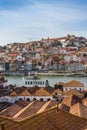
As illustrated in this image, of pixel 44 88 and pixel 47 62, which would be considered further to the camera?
pixel 47 62

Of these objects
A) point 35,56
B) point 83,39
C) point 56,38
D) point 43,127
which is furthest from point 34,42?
point 43,127

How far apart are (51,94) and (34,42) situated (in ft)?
335

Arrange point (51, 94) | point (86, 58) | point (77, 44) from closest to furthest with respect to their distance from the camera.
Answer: point (51, 94) → point (86, 58) → point (77, 44)

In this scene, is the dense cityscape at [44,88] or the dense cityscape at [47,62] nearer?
the dense cityscape at [44,88]

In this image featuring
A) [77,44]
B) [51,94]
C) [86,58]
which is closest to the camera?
[51,94]

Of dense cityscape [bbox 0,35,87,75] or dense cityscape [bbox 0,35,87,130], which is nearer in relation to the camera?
dense cityscape [bbox 0,35,87,130]

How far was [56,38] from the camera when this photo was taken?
130 meters

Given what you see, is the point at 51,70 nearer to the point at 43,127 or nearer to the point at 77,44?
the point at 77,44

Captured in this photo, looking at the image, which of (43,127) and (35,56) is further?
(35,56)

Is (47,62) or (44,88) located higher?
(47,62)

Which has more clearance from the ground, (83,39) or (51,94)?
(83,39)

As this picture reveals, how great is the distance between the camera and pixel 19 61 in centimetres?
8169

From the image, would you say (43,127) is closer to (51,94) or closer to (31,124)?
(31,124)

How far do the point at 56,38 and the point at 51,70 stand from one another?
52.9 m
